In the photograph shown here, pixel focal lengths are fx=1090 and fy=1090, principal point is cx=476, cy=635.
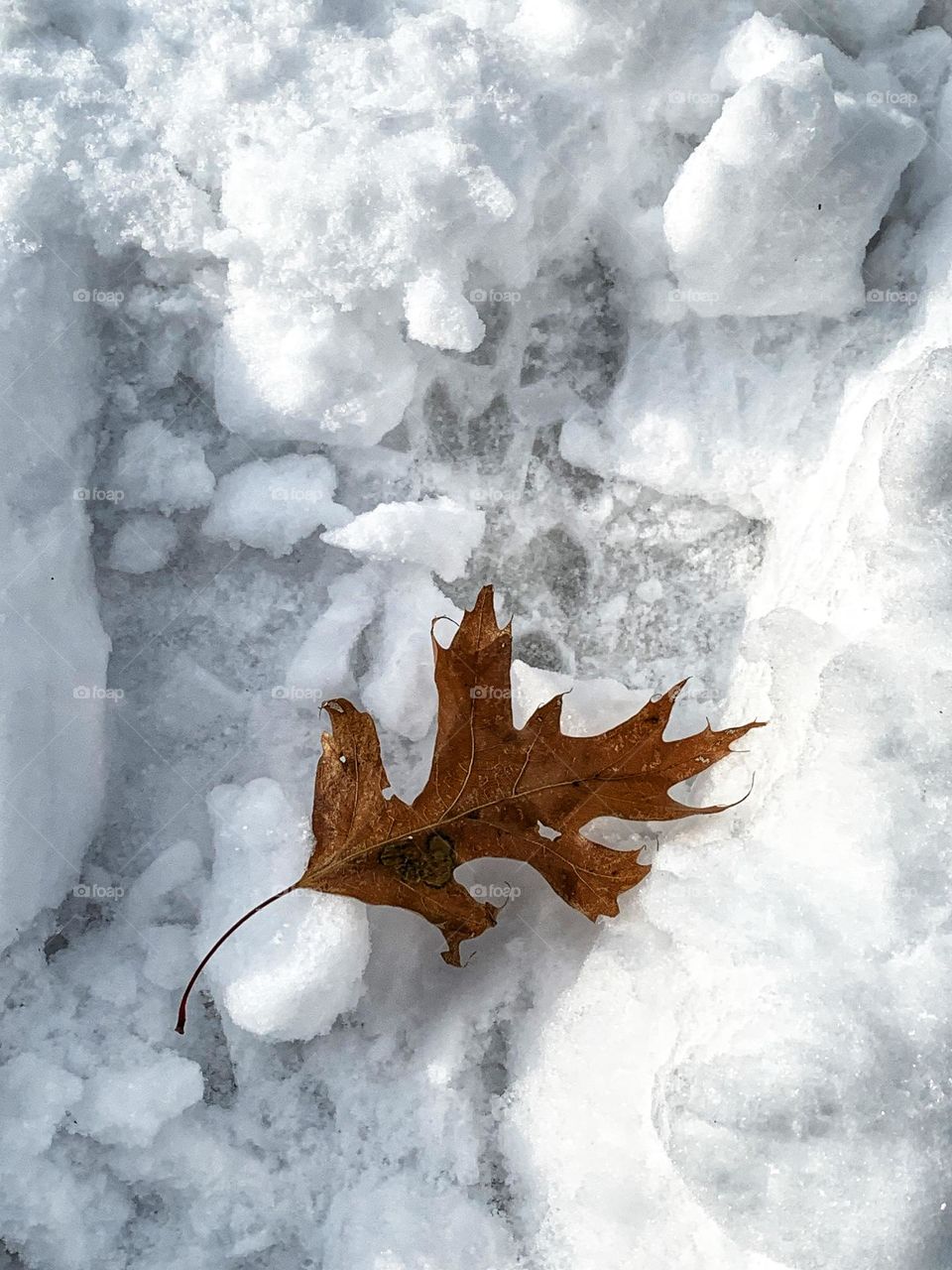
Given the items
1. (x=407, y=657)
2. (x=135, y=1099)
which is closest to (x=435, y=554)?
(x=407, y=657)

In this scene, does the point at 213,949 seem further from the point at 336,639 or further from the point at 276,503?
the point at 276,503

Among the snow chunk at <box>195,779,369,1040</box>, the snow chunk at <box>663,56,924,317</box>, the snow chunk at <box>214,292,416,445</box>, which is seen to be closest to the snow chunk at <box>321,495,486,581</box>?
the snow chunk at <box>214,292,416,445</box>

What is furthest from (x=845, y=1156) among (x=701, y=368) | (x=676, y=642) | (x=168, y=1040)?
(x=701, y=368)

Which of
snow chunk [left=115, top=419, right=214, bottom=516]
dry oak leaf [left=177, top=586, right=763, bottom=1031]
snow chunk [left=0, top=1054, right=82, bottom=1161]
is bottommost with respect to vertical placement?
snow chunk [left=0, top=1054, right=82, bottom=1161]

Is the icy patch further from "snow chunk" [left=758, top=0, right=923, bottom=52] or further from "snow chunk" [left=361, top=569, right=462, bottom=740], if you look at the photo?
"snow chunk" [left=758, top=0, right=923, bottom=52]

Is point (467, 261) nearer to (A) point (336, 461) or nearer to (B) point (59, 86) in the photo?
(A) point (336, 461)

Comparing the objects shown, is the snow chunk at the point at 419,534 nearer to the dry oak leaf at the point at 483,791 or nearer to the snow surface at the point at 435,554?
the snow surface at the point at 435,554

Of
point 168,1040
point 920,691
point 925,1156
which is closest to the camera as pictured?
point 925,1156

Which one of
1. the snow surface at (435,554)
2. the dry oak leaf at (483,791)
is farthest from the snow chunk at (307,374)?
the dry oak leaf at (483,791)
